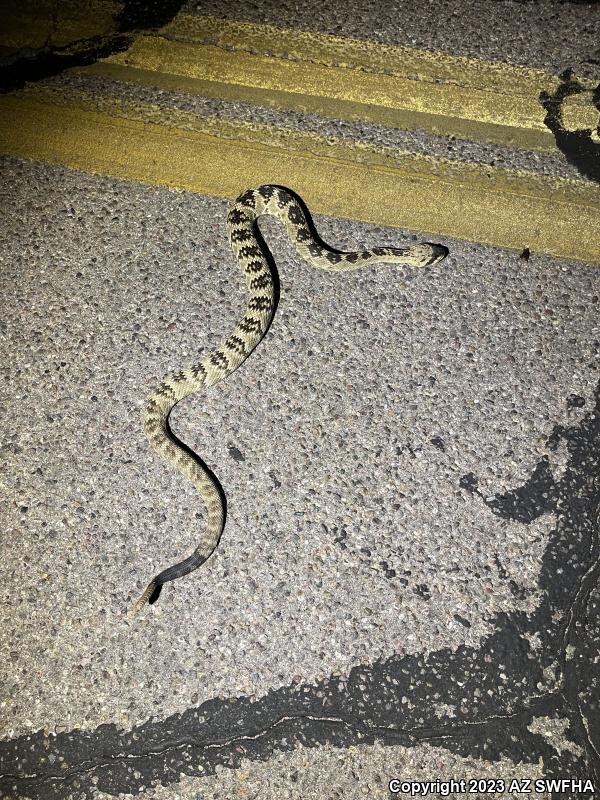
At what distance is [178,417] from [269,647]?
1.54m

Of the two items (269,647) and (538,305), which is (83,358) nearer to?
(269,647)

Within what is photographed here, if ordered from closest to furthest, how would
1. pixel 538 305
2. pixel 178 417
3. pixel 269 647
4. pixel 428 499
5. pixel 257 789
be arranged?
pixel 257 789 → pixel 269 647 → pixel 428 499 → pixel 178 417 → pixel 538 305

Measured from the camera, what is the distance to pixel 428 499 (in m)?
3.97

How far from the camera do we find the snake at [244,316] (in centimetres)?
379

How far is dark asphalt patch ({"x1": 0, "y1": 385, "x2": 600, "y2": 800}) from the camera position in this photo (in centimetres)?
320

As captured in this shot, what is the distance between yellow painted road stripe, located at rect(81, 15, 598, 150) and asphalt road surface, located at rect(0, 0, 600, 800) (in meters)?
0.03

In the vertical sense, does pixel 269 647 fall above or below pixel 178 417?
below

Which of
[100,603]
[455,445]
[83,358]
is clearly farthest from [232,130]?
[100,603]

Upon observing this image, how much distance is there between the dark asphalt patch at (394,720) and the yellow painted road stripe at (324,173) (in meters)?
2.93

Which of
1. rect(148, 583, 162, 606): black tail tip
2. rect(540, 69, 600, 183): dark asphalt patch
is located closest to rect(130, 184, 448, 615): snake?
rect(148, 583, 162, 606): black tail tip

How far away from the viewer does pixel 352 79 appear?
590 cm

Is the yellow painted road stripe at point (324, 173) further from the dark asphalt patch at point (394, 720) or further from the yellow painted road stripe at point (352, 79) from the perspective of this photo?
the dark asphalt patch at point (394, 720)

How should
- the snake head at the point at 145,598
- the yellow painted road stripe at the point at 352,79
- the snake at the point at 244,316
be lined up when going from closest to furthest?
1. the snake head at the point at 145,598
2. the snake at the point at 244,316
3. the yellow painted road stripe at the point at 352,79

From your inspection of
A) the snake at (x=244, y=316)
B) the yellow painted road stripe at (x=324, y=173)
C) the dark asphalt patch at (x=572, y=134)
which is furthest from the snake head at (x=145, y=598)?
the dark asphalt patch at (x=572, y=134)
